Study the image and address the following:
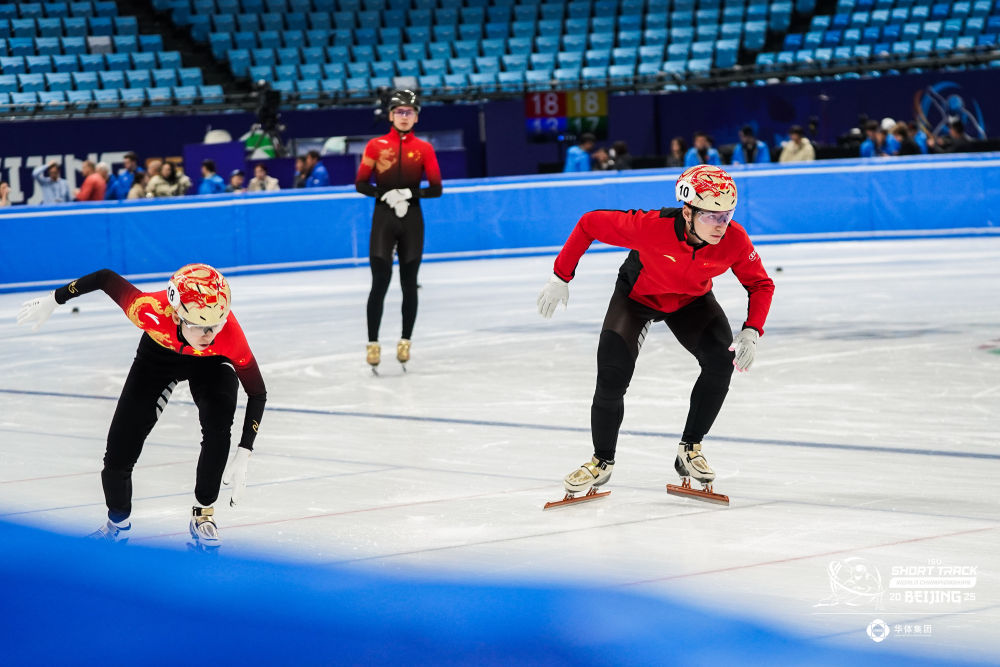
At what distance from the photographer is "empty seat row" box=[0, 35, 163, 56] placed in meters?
23.9

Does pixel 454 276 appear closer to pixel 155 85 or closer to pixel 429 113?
pixel 429 113

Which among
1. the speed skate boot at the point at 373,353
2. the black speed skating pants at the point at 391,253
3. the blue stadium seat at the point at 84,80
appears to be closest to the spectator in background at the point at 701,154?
the black speed skating pants at the point at 391,253

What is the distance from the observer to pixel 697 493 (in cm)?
590

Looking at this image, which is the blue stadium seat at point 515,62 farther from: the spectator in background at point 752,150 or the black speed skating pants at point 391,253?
the black speed skating pants at point 391,253

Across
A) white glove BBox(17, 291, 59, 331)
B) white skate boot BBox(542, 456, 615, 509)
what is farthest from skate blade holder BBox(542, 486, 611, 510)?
white glove BBox(17, 291, 59, 331)

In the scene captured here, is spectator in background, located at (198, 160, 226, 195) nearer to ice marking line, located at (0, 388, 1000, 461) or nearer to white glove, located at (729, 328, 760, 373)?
ice marking line, located at (0, 388, 1000, 461)

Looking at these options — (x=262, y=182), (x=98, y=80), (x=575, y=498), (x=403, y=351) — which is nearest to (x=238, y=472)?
(x=575, y=498)

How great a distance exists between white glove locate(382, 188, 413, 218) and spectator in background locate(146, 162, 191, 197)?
8.45m

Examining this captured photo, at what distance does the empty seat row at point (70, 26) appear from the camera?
24.3 m

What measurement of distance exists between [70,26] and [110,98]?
8.60 ft

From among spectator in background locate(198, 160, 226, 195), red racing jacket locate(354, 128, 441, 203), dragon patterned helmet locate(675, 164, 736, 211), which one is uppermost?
dragon patterned helmet locate(675, 164, 736, 211)

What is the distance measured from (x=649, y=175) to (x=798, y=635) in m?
15.2

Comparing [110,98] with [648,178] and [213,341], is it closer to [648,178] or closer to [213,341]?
[648,178]

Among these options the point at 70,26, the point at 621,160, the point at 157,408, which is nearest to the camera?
the point at 157,408
